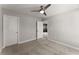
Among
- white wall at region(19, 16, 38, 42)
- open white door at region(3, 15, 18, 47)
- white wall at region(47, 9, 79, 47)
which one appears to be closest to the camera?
white wall at region(47, 9, 79, 47)

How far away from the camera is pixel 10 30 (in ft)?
10.7

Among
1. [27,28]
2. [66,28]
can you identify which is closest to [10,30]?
[27,28]

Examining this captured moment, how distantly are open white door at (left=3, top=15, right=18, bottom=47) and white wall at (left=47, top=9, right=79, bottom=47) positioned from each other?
214cm

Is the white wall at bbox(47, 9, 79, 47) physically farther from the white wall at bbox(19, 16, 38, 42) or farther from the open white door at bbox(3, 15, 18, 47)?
the open white door at bbox(3, 15, 18, 47)

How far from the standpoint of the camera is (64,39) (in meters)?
3.29

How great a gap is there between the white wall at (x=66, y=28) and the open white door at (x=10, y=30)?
84.2 inches

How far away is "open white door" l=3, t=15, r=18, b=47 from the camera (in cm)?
299

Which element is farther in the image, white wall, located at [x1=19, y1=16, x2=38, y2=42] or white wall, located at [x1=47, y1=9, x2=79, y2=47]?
white wall, located at [x1=19, y1=16, x2=38, y2=42]

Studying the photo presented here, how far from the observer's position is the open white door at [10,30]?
2995mm

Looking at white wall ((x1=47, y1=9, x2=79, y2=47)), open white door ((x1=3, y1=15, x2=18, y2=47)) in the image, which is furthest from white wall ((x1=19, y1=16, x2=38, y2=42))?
white wall ((x1=47, y1=9, x2=79, y2=47))

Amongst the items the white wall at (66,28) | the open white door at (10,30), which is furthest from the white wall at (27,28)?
the white wall at (66,28)

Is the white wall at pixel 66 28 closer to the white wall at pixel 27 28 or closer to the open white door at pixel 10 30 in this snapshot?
the white wall at pixel 27 28

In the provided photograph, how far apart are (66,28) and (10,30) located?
278cm

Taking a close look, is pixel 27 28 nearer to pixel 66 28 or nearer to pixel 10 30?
pixel 10 30
